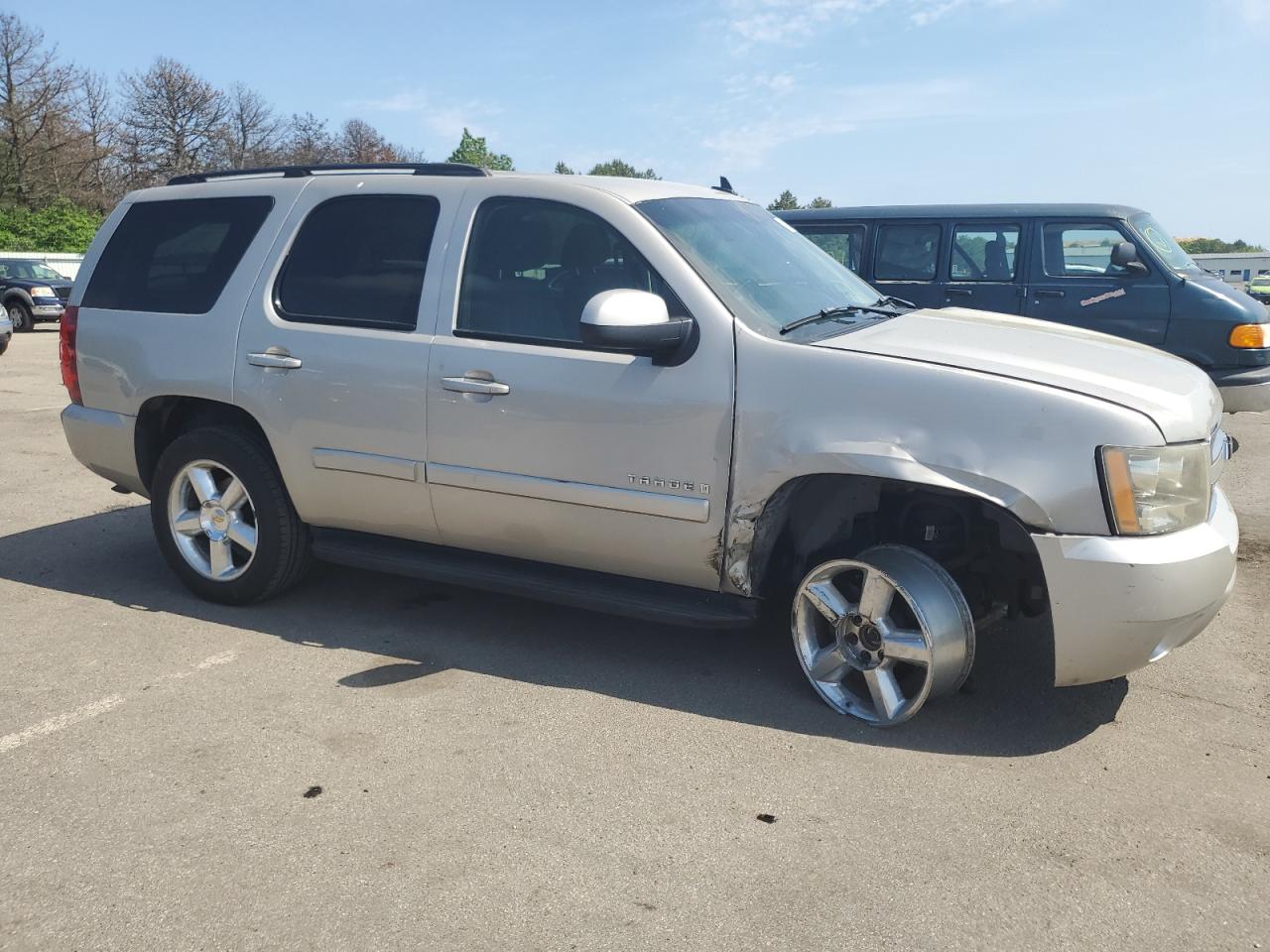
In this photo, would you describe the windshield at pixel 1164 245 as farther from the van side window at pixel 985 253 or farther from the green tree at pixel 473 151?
the green tree at pixel 473 151

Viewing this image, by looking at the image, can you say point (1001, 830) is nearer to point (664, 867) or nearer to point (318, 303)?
point (664, 867)

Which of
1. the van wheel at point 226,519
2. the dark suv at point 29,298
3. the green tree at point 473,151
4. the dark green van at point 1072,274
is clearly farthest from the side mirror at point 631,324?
the green tree at point 473,151

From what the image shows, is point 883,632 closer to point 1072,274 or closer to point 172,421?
point 172,421

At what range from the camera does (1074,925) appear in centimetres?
264

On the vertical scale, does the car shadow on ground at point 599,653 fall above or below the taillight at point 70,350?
below

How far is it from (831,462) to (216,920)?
7.30ft

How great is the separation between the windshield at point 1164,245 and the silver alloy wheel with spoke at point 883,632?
627 centimetres

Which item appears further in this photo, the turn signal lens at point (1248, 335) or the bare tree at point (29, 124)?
the bare tree at point (29, 124)

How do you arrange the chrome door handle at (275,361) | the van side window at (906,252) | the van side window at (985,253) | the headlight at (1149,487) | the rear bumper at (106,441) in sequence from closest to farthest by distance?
the headlight at (1149,487) → the chrome door handle at (275,361) → the rear bumper at (106,441) → the van side window at (985,253) → the van side window at (906,252)

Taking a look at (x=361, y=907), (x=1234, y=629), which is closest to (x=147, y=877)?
(x=361, y=907)

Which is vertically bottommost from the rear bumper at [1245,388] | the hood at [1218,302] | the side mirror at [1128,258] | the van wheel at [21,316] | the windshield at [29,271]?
the van wheel at [21,316]

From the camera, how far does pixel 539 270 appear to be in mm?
4223

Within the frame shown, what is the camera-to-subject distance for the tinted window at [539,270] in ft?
13.4

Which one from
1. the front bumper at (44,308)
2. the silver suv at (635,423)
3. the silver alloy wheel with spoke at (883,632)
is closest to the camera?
the silver suv at (635,423)
